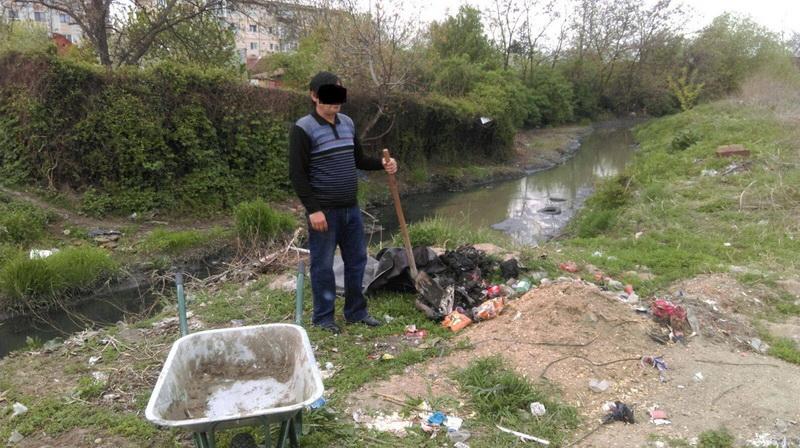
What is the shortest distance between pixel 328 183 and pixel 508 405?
181cm

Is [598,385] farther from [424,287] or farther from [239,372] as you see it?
[239,372]

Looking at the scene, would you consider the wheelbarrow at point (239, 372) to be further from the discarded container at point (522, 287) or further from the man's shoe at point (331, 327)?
the discarded container at point (522, 287)

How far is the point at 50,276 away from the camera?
21.2ft

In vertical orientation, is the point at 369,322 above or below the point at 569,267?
below

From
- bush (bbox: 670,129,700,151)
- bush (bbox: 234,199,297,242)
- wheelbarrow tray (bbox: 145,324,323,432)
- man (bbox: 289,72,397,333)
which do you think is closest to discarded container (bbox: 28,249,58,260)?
bush (bbox: 234,199,297,242)

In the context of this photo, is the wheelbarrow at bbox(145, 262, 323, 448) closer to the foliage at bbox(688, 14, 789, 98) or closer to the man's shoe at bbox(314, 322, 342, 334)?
the man's shoe at bbox(314, 322, 342, 334)

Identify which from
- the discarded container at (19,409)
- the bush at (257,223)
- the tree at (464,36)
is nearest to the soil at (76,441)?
the discarded container at (19,409)

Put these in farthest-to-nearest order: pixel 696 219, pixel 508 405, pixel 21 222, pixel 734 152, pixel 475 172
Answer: pixel 475 172, pixel 734 152, pixel 21 222, pixel 696 219, pixel 508 405

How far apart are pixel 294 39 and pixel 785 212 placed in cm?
1209

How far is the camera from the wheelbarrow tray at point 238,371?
8.11ft

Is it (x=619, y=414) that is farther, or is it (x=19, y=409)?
(x=19, y=409)

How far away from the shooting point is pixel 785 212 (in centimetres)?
714

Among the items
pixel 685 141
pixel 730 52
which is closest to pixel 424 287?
pixel 685 141

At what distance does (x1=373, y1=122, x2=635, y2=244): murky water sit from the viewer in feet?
35.2
